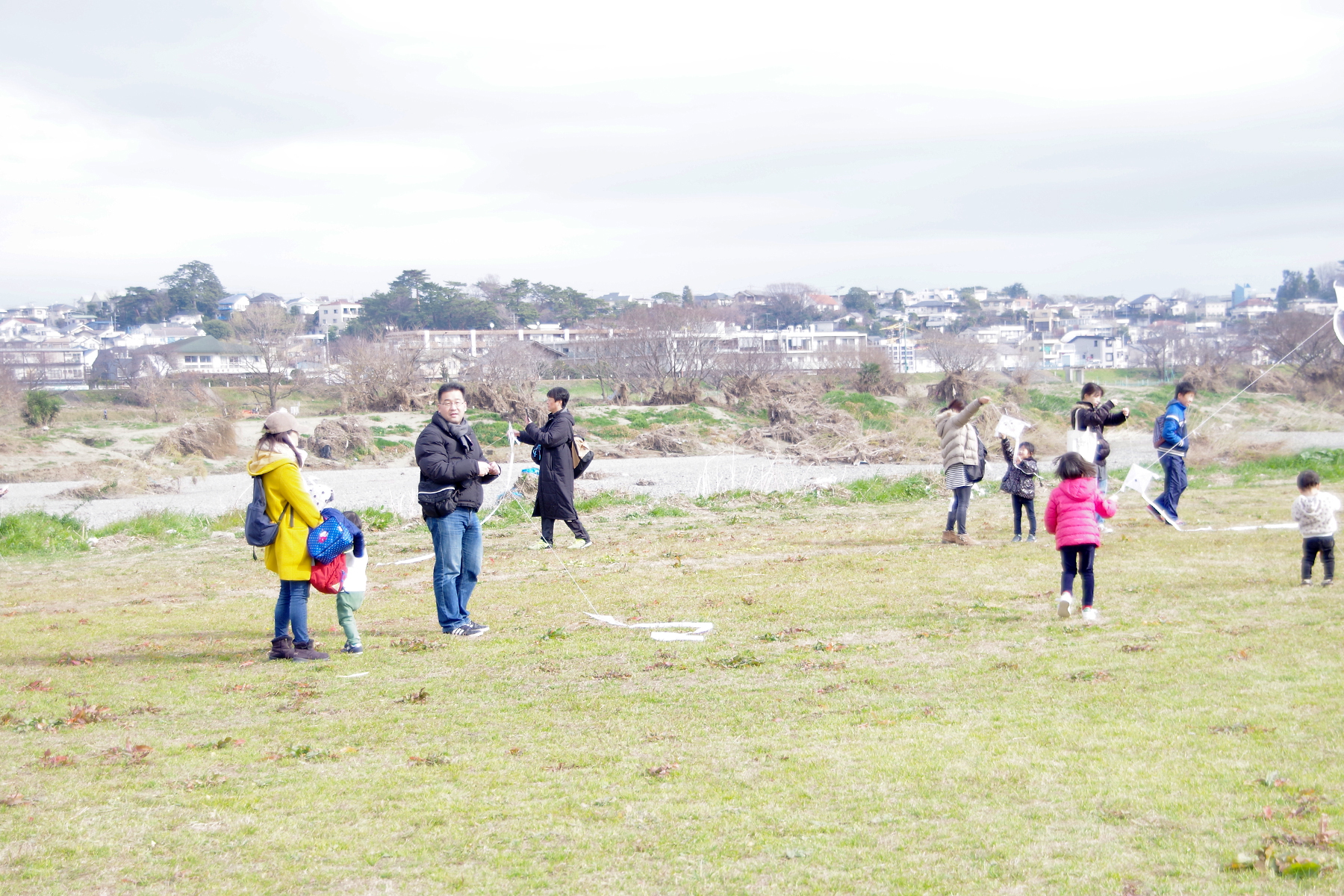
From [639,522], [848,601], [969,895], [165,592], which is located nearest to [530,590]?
[848,601]

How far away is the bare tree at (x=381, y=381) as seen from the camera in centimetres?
4619

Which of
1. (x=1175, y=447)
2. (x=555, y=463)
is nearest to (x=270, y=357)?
(x=555, y=463)

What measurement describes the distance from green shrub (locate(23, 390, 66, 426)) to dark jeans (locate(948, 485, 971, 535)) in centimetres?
3759

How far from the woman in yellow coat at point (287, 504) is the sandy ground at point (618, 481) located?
438 inches

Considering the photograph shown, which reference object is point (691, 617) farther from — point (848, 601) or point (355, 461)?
point (355, 461)

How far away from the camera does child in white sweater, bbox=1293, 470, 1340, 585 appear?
323 inches

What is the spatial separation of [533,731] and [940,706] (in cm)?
206

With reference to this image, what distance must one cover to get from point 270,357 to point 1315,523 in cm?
5541

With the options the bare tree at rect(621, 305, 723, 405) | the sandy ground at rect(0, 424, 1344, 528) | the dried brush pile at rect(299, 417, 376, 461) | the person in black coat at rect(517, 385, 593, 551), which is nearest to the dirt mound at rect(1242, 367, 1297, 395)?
the sandy ground at rect(0, 424, 1344, 528)

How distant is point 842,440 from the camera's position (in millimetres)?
37688

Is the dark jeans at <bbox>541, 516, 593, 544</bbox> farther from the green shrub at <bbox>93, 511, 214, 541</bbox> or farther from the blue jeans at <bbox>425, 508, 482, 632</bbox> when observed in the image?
the green shrub at <bbox>93, 511, 214, 541</bbox>

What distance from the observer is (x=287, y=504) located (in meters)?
6.92

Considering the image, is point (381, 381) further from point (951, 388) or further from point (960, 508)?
point (960, 508)

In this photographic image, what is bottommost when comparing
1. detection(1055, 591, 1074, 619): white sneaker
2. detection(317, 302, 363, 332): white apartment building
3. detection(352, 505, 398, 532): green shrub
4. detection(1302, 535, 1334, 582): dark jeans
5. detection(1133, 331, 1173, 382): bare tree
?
detection(352, 505, 398, 532): green shrub
